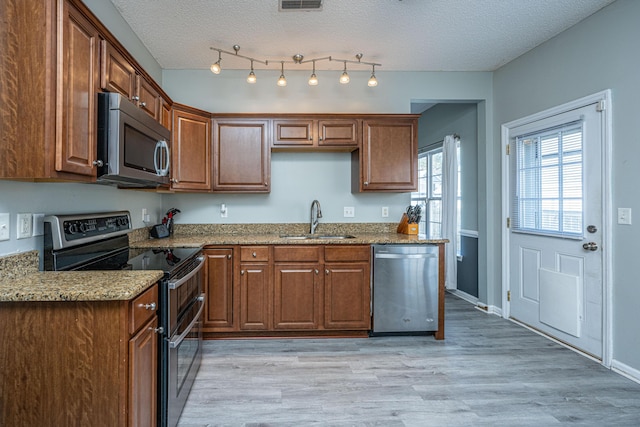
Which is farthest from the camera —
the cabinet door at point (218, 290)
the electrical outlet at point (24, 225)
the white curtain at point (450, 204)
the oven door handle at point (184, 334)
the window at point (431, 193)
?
the window at point (431, 193)

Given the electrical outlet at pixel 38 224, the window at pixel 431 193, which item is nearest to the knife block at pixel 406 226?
the window at pixel 431 193

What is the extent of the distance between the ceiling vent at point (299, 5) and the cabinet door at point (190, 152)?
1.25 meters

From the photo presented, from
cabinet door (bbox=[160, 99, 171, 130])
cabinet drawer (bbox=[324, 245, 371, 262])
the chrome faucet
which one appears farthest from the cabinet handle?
the chrome faucet

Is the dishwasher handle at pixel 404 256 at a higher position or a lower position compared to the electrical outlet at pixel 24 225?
lower

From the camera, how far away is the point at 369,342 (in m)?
2.88

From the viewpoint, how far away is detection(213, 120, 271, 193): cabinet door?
10.4 feet

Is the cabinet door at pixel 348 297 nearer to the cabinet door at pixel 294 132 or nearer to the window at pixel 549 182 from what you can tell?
the cabinet door at pixel 294 132

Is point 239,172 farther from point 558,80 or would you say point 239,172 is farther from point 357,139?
point 558,80

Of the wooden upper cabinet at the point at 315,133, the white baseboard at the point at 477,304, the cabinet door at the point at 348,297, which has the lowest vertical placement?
the white baseboard at the point at 477,304

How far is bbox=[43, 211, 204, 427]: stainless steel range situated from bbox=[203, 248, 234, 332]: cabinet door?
50cm

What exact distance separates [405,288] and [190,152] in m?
2.31

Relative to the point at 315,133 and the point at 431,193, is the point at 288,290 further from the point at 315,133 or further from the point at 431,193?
the point at 431,193

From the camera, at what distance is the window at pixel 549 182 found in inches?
106

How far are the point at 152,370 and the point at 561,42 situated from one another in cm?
387
